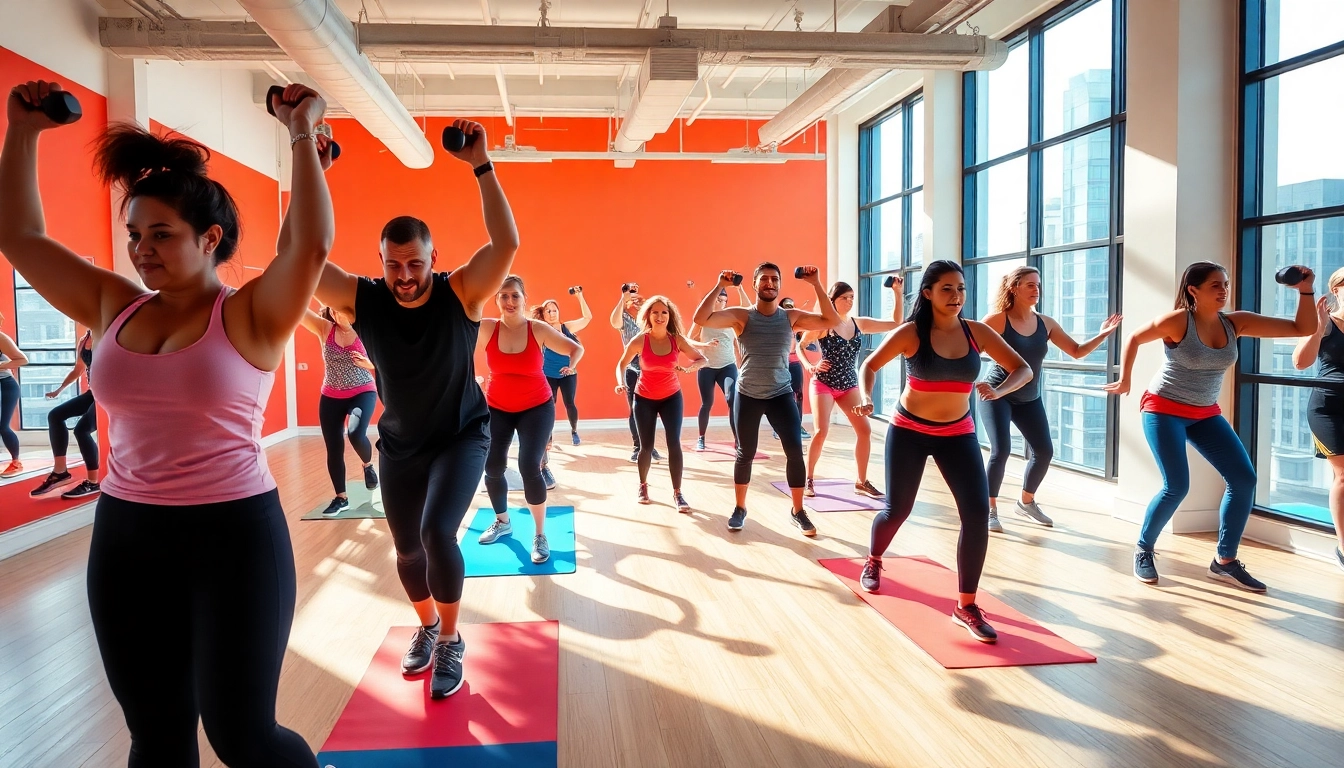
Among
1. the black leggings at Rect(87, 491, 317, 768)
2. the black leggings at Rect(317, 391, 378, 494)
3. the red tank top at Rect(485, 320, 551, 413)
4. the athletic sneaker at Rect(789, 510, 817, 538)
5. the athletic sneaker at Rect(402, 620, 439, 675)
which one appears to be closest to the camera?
the black leggings at Rect(87, 491, 317, 768)

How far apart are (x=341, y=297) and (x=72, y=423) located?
4191 millimetres

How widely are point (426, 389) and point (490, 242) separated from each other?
1.79ft

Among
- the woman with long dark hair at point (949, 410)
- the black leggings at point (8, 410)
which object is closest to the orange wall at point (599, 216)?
the black leggings at point (8, 410)

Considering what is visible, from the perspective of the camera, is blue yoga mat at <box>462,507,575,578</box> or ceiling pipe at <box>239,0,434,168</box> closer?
blue yoga mat at <box>462,507,575,578</box>

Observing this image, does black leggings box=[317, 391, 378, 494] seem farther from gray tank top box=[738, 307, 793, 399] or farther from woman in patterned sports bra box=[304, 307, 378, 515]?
gray tank top box=[738, 307, 793, 399]

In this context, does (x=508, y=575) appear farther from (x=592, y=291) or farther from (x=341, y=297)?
(x=592, y=291)

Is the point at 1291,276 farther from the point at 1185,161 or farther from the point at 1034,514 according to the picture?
the point at 1034,514

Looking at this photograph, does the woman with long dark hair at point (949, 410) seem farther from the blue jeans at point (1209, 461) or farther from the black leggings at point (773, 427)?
the black leggings at point (773, 427)

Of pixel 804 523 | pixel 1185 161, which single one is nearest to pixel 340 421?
pixel 804 523

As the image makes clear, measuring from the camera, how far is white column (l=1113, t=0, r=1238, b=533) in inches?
175

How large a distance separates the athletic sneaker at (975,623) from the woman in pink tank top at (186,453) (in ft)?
8.24

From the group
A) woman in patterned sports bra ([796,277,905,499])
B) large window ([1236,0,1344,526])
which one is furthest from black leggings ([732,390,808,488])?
large window ([1236,0,1344,526])

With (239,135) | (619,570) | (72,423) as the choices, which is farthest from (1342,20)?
(239,135)

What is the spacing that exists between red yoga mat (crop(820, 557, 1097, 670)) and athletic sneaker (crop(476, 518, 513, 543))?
6.08ft
